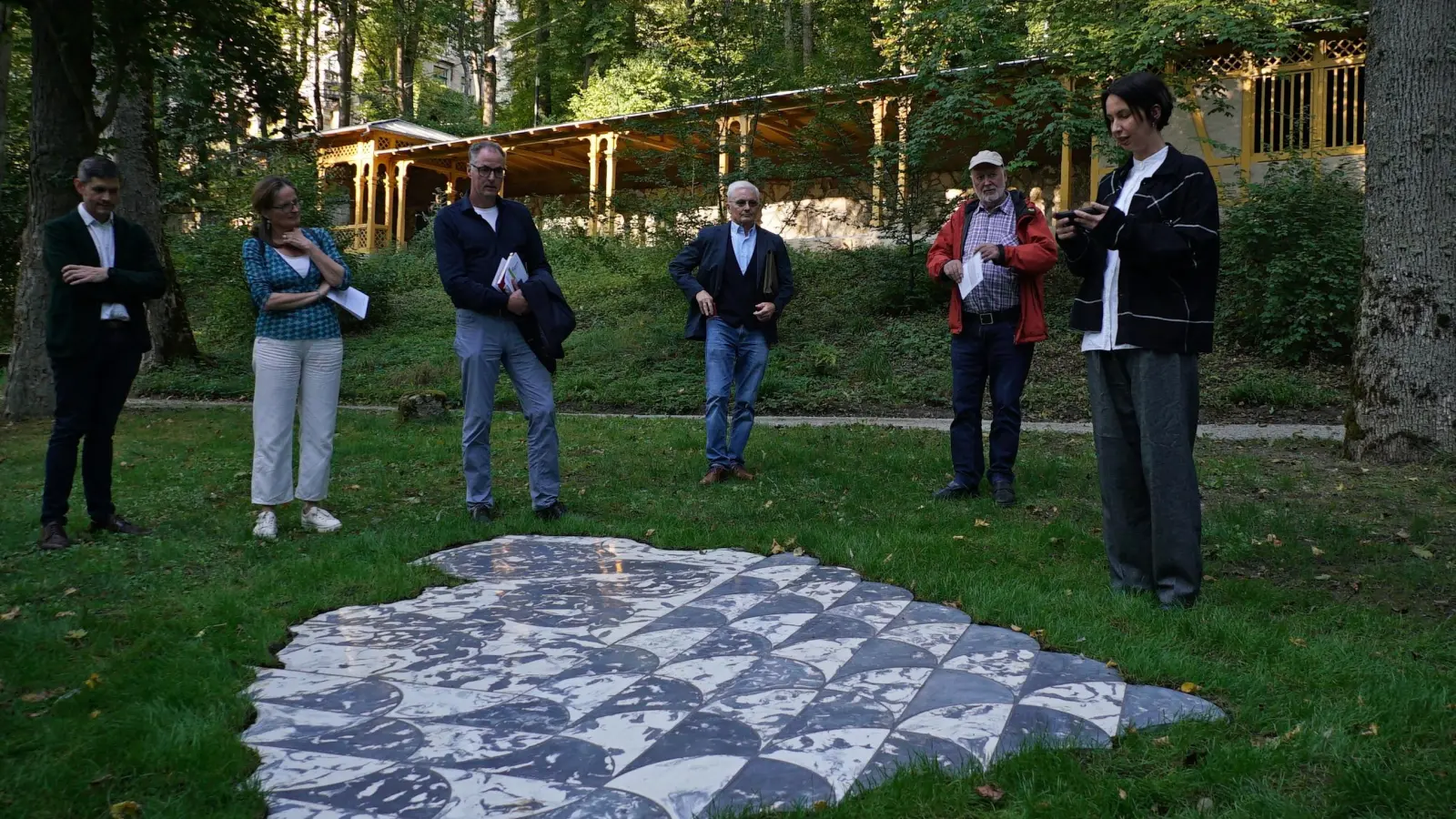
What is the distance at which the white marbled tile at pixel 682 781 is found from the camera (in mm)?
2584

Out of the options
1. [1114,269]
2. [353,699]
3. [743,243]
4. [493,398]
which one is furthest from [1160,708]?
[743,243]

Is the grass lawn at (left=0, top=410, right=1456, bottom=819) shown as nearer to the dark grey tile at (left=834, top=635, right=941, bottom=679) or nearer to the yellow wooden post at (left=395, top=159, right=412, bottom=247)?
the dark grey tile at (left=834, top=635, right=941, bottom=679)

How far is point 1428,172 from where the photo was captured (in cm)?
784

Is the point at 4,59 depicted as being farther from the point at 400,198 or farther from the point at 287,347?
the point at 400,198

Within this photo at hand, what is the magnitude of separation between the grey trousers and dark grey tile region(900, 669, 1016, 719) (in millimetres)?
1228

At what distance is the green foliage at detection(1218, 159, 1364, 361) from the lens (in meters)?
12.5

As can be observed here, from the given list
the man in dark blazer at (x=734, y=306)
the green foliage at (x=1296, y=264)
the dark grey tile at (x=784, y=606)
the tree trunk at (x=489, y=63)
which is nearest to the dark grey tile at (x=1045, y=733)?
the dark grey tile at (x=784, y=606)

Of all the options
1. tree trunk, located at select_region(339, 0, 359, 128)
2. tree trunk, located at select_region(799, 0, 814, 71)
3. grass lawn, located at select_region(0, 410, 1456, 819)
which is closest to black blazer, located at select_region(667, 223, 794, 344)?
grass lawn, located at select_region(0, 410, 1456, 819)

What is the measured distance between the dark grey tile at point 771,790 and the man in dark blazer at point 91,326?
4.41 m

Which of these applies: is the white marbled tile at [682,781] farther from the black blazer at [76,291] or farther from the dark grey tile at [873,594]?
the black blazer at [76,291]

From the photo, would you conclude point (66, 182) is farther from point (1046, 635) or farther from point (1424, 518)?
point (1424, 518)

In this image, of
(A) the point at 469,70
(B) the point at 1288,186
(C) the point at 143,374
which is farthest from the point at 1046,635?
(A) the point at 469,70

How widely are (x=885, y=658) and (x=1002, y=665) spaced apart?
0.38 meters

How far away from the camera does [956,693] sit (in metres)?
3.31
